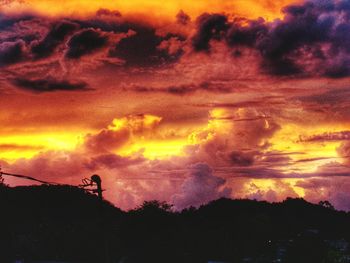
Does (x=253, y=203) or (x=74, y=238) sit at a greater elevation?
(x=253, y=203)

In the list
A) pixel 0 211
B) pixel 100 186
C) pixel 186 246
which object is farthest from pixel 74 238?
pixel 100 186

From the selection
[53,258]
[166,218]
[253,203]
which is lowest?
[53,258]

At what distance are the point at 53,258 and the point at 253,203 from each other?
109m

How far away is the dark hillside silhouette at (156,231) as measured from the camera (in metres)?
70.3

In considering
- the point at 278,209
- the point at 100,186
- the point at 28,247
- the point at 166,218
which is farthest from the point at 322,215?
the point at 100,186

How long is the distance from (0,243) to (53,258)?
8.01m

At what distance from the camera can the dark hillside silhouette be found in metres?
70.3

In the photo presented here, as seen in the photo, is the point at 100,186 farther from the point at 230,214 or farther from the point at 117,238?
the point at 230,214

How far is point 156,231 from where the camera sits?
74688 millimetres

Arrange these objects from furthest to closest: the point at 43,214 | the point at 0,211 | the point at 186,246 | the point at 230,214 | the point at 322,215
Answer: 1. the point at 322,215
2. the point at 230,214
3. the point at 43,214
4. the point at 0,211
5. the point at 186,246

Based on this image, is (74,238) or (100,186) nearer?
(100,186)

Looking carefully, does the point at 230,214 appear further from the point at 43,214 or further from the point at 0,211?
the point at 0,211

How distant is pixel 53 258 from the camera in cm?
7819

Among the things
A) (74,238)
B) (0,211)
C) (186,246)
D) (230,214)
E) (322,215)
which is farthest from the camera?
(322,215)
